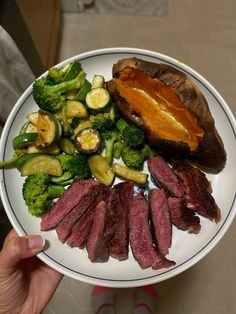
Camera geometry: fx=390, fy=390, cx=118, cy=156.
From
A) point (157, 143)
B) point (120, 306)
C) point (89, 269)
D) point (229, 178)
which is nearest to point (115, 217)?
point (89, 269)

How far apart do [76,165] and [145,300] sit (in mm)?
1138

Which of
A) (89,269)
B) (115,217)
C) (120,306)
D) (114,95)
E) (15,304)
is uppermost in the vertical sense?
(114,95)

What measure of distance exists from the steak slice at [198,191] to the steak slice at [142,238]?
17 cm

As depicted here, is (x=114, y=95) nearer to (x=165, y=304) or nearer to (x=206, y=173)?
(x=206, y=173)

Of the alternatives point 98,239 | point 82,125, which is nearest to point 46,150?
point 82,125

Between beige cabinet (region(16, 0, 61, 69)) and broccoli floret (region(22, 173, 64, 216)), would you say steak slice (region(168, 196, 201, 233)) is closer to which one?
broccoli floret (region(22, 173, 64, 216))

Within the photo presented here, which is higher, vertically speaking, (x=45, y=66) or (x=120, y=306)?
(x=45, y=66)

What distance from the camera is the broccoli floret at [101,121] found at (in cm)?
149

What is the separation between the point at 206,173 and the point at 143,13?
1.73m

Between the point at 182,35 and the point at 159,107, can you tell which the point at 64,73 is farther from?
the point at 182,35

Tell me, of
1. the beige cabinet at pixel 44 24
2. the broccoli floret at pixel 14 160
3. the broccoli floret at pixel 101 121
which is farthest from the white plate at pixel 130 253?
the beige cabinet at pixel 44 24

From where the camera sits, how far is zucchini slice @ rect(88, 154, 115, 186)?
147cm

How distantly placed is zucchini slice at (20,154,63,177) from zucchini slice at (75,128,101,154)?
11cm

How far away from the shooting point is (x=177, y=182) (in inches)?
58.4
